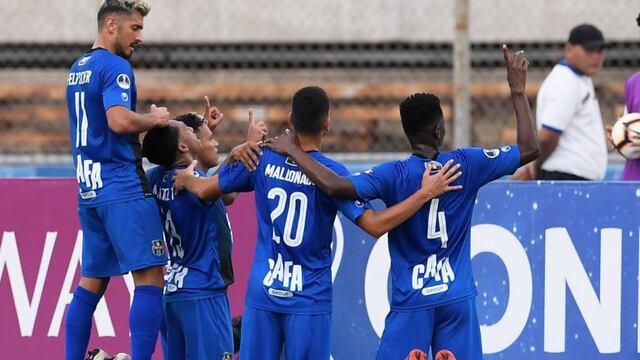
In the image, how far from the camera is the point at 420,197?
6000 mm

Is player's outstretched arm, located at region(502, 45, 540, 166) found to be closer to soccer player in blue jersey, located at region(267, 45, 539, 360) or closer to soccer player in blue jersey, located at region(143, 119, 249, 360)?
soccer player in blue jersey, located at region(267, 45, 539, 360)

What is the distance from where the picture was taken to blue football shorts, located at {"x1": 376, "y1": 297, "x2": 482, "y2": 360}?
19.9 ft

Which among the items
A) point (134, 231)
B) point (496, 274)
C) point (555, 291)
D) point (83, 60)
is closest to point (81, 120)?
point (83, 60)

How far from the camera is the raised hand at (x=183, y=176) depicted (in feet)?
21.6

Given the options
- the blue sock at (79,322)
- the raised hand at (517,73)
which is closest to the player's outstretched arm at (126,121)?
the blue sock at (79,322)

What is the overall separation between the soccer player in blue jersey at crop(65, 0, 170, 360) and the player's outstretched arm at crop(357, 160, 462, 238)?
1.39m

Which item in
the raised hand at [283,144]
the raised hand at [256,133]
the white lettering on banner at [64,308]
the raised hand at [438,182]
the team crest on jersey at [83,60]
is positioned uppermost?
the team crest on jersey at [83,60]

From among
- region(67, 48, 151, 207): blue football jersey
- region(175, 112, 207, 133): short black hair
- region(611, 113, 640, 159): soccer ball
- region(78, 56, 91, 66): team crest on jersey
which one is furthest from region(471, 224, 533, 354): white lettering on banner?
region(78, 56, 91, 66): team crest on jersey

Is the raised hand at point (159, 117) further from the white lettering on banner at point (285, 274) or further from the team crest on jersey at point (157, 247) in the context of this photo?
the white lettering on banner at point (285, 274)

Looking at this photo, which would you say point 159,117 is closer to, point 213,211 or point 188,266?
point 213,211

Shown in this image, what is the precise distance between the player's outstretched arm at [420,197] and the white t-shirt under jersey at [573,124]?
3.10 m

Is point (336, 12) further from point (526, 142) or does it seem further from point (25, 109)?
point (526, 142)

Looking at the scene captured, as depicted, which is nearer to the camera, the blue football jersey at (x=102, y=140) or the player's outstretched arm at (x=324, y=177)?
the player's outstretched arm at (x=324, y=177)

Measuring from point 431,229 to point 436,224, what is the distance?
0.03 m
